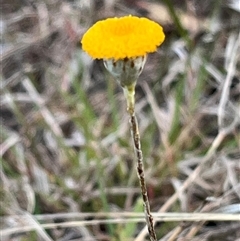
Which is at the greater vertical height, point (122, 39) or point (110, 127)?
point (122, 39)

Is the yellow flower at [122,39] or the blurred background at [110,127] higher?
the yellow flower at [122,39]

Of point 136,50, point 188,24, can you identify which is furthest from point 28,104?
point 136,50

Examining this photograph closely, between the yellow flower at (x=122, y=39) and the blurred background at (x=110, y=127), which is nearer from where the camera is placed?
the yellow flower at (x=122, y=39)

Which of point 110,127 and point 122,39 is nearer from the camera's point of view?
point 122,39

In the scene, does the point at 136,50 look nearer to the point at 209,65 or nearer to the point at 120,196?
the point at 120,196
